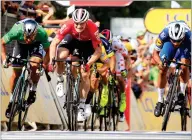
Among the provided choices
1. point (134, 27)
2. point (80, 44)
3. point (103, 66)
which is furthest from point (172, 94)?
point (134, 27)

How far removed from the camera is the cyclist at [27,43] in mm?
17031

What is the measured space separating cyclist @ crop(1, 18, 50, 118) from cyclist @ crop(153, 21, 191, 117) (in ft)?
7.19

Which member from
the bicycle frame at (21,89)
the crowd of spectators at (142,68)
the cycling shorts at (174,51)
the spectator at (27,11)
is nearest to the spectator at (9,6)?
the spectator at (27,11)

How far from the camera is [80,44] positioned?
1773cm

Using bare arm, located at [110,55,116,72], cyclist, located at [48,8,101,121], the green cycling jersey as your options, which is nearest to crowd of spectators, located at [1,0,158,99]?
bare arm, located at [110,55,116,72]

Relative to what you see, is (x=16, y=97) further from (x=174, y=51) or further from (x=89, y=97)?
(x=174, y=51)

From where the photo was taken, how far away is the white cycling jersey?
20031mm

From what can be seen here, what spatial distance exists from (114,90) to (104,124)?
34.2 inches

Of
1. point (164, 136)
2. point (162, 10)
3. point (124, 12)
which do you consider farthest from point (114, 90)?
point (124, 12)

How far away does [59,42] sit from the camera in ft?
56.4

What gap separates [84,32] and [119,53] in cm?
281

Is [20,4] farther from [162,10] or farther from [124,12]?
[124,12]

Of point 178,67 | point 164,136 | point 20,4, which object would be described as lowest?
point 164,136

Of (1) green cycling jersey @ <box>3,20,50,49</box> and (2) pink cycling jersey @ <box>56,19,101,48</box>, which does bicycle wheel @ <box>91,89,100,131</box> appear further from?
(1) green cycling jersey @ <box>3,20,50,49</box>
